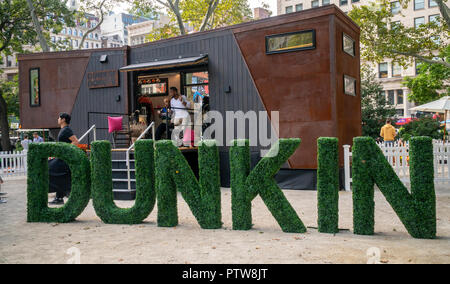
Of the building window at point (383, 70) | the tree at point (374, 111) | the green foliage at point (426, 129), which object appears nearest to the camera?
the green foliage at point (426, 129)

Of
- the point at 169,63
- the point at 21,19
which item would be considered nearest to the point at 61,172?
the point at 169,63

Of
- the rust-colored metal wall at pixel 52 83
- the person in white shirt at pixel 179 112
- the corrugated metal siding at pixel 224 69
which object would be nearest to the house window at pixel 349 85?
the corrugated metal siding at pixel 224 69

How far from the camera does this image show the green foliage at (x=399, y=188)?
5.22 meters

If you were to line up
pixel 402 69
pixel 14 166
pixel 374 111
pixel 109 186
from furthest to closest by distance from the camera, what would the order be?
pixel 402 69
pixel 374 111
pixel 14 166
pixel 109 186

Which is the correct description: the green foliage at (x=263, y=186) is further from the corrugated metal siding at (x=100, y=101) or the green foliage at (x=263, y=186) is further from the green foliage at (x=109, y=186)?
the corrugated metal siding at (x=100, y=101)

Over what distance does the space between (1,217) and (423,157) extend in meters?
7.70

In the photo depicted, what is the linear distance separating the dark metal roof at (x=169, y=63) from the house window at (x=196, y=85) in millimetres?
809

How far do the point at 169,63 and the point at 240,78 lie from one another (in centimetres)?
213

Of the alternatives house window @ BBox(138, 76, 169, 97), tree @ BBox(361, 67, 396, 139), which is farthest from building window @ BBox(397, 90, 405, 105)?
house window @ BBox(138, 76, 169, 97)

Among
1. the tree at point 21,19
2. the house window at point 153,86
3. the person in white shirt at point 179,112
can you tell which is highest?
the tree at point 21,19

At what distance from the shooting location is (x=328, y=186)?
18.1ft

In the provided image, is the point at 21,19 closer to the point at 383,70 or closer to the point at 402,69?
the point at 383,70
